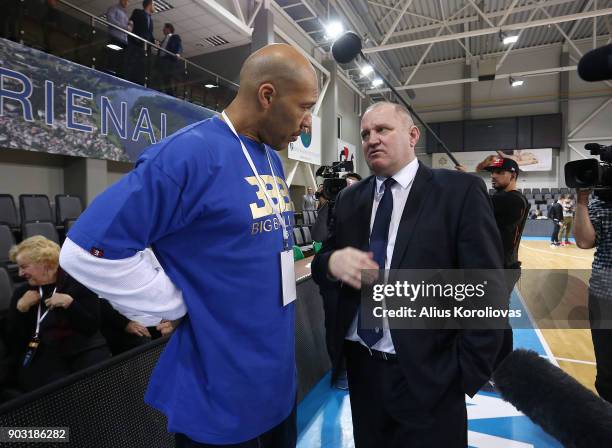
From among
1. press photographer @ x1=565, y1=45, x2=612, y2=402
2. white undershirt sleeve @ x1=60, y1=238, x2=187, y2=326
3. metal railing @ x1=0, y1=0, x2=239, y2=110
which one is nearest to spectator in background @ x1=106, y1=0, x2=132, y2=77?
metal railing @ x1=0, y1=0, x2=239, y2=110

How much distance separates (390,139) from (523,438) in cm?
190

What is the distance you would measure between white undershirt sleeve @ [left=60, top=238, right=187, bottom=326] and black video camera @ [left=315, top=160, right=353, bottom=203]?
3.47ft

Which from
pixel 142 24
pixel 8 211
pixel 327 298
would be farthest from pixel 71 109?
pixel 327 298

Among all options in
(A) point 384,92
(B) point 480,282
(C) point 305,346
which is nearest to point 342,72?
(A) point 384,92

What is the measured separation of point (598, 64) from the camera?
0.87 m

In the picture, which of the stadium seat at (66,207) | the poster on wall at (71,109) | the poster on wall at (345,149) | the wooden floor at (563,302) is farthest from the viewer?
the poster on wall at (345,149)

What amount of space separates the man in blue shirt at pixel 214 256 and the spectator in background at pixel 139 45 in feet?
19.4

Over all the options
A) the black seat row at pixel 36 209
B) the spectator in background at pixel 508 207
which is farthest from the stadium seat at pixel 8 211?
the spectator in background at pixel 508 207

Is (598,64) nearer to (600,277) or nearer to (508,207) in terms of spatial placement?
(600,277)

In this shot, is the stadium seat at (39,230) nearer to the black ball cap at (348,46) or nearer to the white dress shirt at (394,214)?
the black ball cap at (348,46)

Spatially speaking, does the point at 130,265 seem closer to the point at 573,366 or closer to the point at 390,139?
the point at 390,139

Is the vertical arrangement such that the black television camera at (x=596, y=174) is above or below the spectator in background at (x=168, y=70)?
below

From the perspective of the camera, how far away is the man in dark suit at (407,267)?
1.05m

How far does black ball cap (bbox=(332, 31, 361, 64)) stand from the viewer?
1624mm
